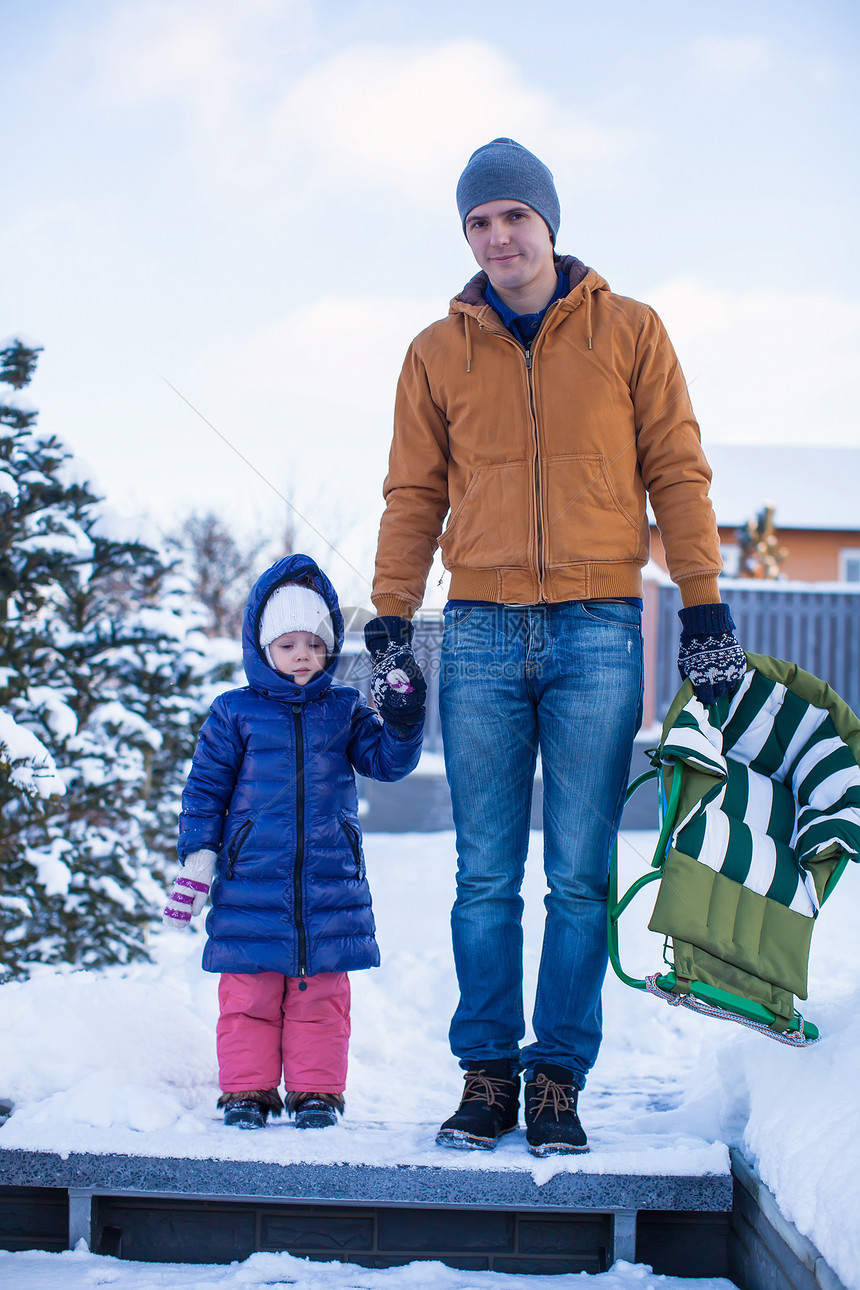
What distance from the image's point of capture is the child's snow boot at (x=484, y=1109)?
171 centimetres

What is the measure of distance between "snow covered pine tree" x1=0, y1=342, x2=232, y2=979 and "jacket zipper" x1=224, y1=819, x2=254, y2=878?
142cm

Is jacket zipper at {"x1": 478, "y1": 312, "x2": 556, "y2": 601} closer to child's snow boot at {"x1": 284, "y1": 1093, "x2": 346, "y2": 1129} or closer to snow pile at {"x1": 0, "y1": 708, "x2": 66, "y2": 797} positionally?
child's snow boot at {"x1": 284, "y1": 1093, "x2": 346, "y2": 1129}

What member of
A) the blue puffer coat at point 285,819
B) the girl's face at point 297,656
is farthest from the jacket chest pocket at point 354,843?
the girl's face at point 297,656

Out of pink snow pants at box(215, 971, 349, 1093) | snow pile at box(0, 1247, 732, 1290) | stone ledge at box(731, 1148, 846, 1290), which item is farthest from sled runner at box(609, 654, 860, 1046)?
pink snow pants at box(215, 971, 349, 1093)

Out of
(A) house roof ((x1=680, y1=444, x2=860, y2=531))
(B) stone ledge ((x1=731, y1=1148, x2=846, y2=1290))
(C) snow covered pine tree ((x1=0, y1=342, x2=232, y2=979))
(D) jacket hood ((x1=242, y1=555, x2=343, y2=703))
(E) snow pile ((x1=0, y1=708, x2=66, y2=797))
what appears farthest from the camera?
(A) house roof ((x1=680, y1=444, x2=860, y2=531))

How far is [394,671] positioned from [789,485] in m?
16.2

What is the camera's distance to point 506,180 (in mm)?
1882

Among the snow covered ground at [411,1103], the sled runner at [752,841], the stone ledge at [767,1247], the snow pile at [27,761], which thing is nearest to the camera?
the stone ledge at [767,1247]

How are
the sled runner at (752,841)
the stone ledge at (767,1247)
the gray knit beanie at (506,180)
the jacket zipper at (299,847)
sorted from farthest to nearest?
the jacket zipper at (299,847) → the gray knit beanie at (506,180) → the sled runner at (752,841) → the stone ledge at (767,1247)

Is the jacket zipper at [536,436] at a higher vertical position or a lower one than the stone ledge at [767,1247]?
higher

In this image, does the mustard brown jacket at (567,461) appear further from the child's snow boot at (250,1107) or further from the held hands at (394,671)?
the child's snow boot at (250,1107)

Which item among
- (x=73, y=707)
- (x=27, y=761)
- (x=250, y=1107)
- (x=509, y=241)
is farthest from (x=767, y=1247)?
(x=73, y=707)

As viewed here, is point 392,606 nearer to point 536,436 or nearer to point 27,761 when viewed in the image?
point 536,436

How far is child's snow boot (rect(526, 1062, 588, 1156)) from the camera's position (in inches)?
66.1
